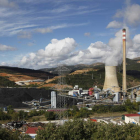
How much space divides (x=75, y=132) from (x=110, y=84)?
1624cm

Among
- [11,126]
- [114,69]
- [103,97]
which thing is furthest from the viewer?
[103,97]

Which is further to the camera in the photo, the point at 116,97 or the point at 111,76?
the point at 116,97

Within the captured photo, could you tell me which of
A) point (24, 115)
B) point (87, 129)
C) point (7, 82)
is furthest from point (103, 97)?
point (7, 82)

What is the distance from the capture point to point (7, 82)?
40.8 meters

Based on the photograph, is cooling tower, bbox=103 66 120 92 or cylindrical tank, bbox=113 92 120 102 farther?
cylindrical tank, bbox=113 92 120 102

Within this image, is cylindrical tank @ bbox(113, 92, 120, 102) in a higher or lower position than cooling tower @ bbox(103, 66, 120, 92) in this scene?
lower

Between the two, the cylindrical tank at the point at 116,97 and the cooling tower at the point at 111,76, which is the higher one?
the cooling tower at the point at 111,76

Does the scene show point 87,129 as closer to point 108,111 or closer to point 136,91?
point 108,111

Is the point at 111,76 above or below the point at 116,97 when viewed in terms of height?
above

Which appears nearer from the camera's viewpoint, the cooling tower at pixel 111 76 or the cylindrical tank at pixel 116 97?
the cooling tower at pixel 111 76

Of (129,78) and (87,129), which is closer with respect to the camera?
(87,129)

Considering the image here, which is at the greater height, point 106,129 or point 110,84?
point 110,84

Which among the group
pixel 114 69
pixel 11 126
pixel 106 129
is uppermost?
pixel 114 69

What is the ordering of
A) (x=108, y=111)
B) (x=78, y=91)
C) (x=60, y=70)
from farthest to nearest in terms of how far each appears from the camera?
(x=78, y=91), (x=108, y=111), (x=60, y=70)
